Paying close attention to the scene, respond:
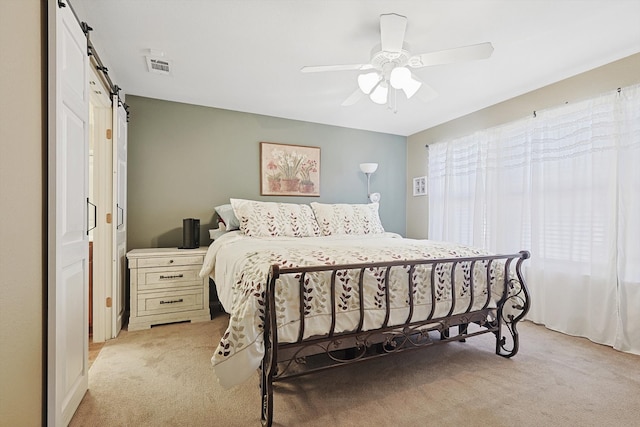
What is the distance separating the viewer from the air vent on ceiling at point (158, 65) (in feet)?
8.32

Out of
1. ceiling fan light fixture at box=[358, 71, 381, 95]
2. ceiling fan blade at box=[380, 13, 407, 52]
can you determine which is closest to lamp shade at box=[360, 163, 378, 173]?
ceiling fan light fixture at box=[358, 71, 381, 95]

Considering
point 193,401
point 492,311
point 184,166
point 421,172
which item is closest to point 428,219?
point 421,172

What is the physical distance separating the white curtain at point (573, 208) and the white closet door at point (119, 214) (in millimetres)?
3737

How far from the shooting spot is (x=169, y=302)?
116 inches

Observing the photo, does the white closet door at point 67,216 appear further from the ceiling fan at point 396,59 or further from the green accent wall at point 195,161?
the green accent wall at point 195,161

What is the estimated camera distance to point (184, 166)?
3516 mm

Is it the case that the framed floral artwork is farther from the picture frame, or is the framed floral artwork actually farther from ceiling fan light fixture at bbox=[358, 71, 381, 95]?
ceiling fan light fixture at bbox=[358, 71, 381, 95]

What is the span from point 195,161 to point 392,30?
8.45ft

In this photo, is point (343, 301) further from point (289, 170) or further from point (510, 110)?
point (510, 110)

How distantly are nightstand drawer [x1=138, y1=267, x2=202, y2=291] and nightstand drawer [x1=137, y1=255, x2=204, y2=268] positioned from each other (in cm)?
5

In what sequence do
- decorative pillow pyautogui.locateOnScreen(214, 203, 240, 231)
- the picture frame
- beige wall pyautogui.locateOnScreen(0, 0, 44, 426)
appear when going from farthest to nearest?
the picture frame, decorative pillow pyautogui.locateOnScreen(214, 203, 240, 231), beige wall pyautogui.locateOnScreen(0, 0, 44, 426)

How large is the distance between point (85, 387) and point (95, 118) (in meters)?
1.99

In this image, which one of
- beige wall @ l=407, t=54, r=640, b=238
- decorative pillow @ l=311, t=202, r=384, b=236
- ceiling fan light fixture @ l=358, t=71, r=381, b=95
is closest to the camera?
ceiling fan light fixture @ l=358, t=71, r=381, b=95

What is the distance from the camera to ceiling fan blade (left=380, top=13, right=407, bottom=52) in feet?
6.05
